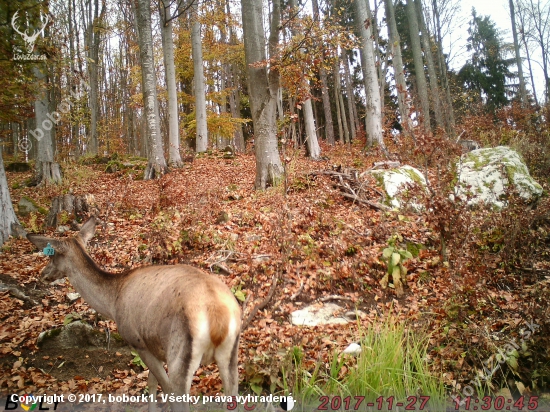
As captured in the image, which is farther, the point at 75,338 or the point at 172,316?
the point at 75,338

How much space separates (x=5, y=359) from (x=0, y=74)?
417cm

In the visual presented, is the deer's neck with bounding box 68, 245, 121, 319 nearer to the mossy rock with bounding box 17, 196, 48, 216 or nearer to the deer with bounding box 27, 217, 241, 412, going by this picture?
the deer with bounding box 27, 217, 241, 412

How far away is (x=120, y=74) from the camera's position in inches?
1353

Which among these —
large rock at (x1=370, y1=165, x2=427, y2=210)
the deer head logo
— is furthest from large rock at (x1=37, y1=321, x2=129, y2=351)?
Answer: large rock at (x1=370, y1=165, x2=427, y2=210)

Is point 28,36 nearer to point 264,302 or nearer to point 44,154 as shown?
point 264,302

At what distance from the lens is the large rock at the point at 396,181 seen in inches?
298

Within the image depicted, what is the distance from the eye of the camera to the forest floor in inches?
155

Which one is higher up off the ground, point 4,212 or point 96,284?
point 4,212

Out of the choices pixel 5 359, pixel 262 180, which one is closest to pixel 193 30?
pixel 262 180

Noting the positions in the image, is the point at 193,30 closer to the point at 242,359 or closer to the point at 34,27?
the point at 34,27

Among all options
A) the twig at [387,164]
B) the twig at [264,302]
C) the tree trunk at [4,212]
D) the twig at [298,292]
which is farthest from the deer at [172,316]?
the twig at [387,164]

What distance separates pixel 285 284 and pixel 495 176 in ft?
17.1

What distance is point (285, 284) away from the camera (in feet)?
19.1

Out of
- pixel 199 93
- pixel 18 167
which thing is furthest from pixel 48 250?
pixel 18 167
